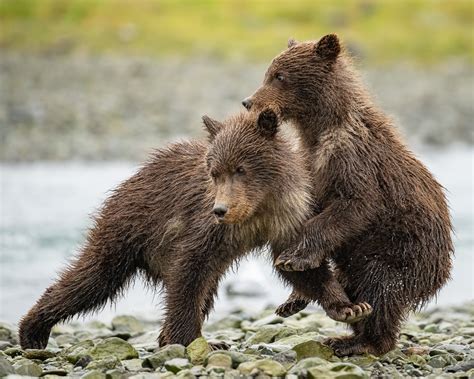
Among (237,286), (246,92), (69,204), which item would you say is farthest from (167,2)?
(237,286)

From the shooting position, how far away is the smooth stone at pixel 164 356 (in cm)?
766

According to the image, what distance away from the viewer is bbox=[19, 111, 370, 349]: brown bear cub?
26.1ft

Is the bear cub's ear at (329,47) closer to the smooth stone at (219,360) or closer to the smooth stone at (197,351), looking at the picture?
the smooth stone at (197,351)

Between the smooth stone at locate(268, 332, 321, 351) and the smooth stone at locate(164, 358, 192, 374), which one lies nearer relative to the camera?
the smooth stone at locate(164, 358, 192, 374)

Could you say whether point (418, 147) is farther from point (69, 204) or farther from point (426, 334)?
point (426, 334)

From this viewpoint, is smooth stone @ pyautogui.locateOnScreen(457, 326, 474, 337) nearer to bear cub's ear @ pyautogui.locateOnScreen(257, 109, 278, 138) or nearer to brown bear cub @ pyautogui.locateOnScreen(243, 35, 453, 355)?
brown bear cub @ pyautogui.locateOnScreen(243, 35, 453, 355)

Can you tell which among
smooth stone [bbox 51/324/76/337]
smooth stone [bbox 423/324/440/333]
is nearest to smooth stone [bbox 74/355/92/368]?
smooth stone [bbox 51/324/76/337]

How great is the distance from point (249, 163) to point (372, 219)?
3.87 feet

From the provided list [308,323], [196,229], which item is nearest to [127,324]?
[308,323]

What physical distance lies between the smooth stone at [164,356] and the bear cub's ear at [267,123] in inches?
73.0

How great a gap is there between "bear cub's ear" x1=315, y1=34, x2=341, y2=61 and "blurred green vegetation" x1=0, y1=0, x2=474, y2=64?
50337 mm

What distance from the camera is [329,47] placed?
29.1ft

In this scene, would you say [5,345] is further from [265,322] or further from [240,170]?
[240,170]

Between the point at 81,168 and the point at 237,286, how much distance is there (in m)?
15.2
